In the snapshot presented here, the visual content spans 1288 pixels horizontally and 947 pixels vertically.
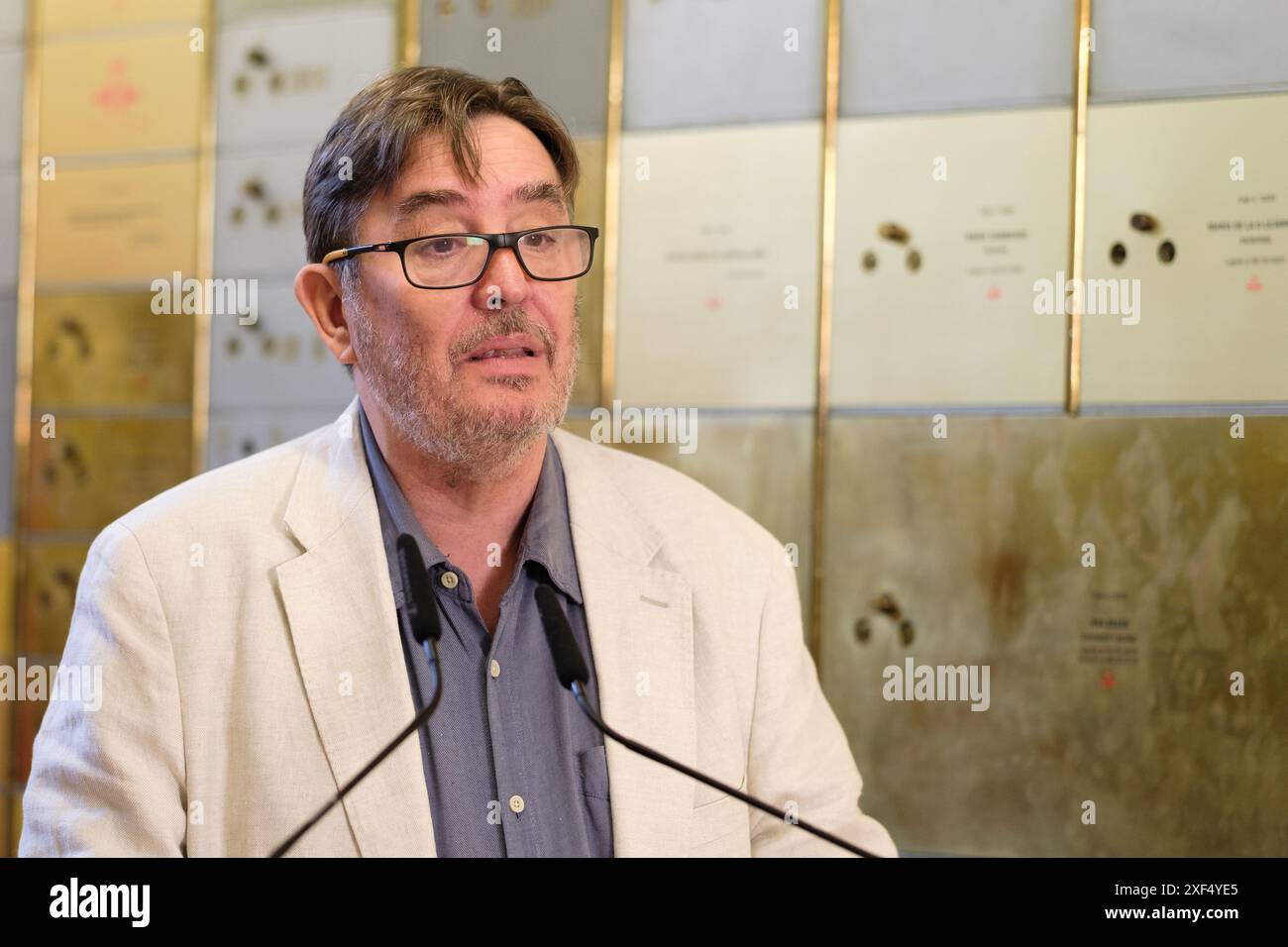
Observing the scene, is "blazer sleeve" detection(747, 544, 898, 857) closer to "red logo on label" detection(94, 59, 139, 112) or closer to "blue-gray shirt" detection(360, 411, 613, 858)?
"blue-gray shirt" detection(360, 411, 613, 858)

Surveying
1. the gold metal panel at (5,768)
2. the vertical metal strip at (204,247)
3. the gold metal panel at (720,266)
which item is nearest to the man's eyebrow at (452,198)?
the gold metal panel at (720,266)

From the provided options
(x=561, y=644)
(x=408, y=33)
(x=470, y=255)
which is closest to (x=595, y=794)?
(x=561, y=644)

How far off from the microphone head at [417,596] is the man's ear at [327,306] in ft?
2.00

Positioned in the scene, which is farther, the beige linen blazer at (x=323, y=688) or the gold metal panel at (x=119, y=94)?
the gold metal panel at (x=119, y=94)

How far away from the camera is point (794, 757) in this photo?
1.50 metres

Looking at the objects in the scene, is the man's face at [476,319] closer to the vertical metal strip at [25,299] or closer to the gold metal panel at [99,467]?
the gold metal panel at [99,467]

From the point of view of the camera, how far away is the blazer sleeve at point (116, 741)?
1263 millimetres

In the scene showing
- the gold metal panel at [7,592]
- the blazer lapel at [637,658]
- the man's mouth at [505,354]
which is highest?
the man's mouth at [505,354]

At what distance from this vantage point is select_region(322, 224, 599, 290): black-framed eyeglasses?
1.40 m

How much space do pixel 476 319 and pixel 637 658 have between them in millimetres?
475

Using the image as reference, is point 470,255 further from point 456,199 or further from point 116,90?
point 116,90

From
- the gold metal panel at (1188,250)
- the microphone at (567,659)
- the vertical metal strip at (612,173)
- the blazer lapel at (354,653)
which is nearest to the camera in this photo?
the microphone at (567,659)

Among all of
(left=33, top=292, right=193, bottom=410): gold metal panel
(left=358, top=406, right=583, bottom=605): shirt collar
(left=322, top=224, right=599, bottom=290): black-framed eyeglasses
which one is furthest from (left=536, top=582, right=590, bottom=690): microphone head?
(left=33, top=292, right=193, bottom=410): gold metal panel

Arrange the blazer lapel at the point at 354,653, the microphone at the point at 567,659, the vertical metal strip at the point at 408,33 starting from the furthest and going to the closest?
the vertical metal strip at the point at 408,33, the blazer lapel at the point at 354,653, the microphone at the point at 567,659
